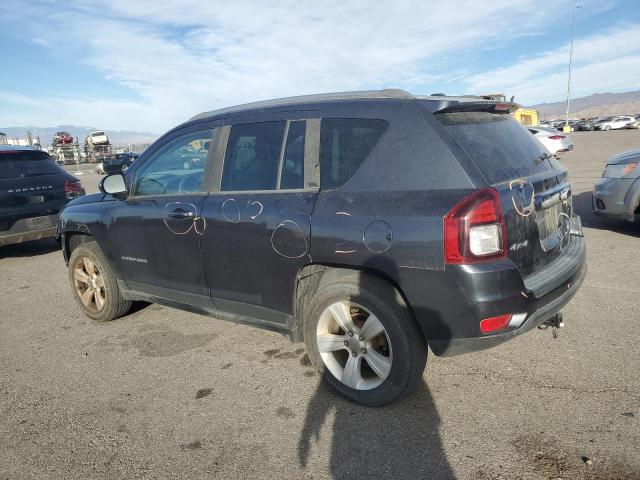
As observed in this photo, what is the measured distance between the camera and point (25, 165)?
24.7 ft

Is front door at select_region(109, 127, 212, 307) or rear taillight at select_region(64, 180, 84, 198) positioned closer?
front door at select_region(109, 127, 212, 307)

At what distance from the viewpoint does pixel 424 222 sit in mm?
2578

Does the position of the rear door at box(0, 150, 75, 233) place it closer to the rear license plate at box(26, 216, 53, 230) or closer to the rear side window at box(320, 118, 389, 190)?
the rear license plate at box(26, 216, 53, 230)

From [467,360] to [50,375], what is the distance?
3.14m

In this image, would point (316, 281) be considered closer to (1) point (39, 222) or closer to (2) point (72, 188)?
(1) point (39, 222)

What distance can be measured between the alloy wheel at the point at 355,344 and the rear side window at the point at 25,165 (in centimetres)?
635

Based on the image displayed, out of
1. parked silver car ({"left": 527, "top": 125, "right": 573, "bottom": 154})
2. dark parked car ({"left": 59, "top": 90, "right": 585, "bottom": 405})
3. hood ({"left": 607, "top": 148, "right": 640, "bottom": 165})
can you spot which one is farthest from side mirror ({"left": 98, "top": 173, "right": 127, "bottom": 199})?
parked silver car ({"left": 527, "top": 125, "right": 573, "bottom": 154})

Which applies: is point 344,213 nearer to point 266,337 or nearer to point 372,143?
point 372,143

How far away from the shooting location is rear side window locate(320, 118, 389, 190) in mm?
2910

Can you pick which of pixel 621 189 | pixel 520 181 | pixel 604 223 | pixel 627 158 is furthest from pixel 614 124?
pixel 520 181

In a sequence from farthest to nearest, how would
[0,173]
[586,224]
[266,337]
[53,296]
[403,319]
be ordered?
[586,224]
[0,173]
[53,296]
[266,337]
[403,319]

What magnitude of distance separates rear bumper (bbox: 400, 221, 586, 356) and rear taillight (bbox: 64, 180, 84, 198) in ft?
22.6

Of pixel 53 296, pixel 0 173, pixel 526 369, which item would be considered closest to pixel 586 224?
pixel 526 369

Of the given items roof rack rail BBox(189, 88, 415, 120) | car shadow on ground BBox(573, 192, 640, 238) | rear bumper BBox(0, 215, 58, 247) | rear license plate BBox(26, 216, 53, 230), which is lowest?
car shadow on ground BBox(573, 192, 640, 238)
